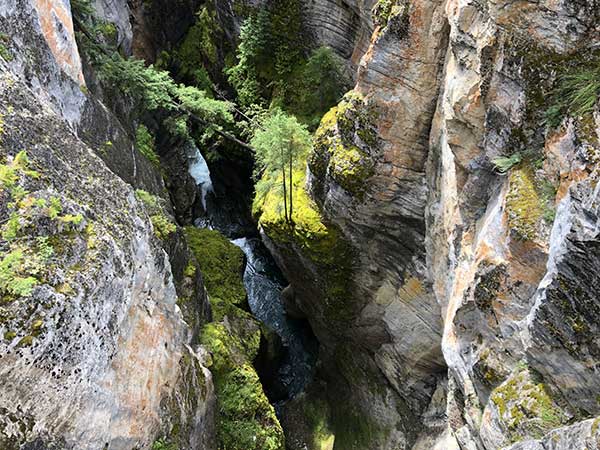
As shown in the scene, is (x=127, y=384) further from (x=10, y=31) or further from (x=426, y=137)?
(x=426, y=137)

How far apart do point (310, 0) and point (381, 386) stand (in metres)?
14.7

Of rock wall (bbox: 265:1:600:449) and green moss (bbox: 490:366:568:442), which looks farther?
green moss (bbox: 490:366:568:442)

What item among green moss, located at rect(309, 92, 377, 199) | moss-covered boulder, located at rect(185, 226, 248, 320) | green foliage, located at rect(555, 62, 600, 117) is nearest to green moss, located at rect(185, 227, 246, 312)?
moss-covered boulder, located at rect(185, 226, 248, 320)

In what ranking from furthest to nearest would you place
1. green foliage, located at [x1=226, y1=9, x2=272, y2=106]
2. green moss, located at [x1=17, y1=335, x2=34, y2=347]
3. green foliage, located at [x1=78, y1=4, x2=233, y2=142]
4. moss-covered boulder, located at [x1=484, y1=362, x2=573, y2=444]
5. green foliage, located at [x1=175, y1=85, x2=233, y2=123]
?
green foliage, located at [x1=226, y1=9, x2=272, y2=106] < green foliage, located at [x1=175, y1=85, x2=233, y2=123] < green foliage, located at [x1=78, y1=4, x2=233, y2=142] < moss-covered boulder, located at [x1=484, y1=362, x2=573, y2=444] < green moss, located at [x1=17, y1=335, x2=34, y2=347]

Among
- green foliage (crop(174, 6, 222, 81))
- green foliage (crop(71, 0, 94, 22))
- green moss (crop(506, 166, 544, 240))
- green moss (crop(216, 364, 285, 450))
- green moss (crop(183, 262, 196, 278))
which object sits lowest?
green moss (crop(216, 364, 285, 450))

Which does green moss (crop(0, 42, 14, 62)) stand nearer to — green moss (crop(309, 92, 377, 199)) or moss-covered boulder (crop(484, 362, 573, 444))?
green moss (crop(309, 92, 377, 199))

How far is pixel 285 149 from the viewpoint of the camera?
1383 centimetres

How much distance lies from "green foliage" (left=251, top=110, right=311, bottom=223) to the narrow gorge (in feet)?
0.32

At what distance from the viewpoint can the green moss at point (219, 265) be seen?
16.1m

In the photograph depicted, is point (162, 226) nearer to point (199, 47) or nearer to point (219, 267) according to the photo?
point (219, 267)

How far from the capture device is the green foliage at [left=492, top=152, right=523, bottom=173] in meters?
7.12

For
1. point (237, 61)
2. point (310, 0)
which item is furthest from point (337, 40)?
point (237, 61)

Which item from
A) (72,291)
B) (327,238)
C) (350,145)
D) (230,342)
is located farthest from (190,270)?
(72,291)

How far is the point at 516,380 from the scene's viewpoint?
704 centimetres
